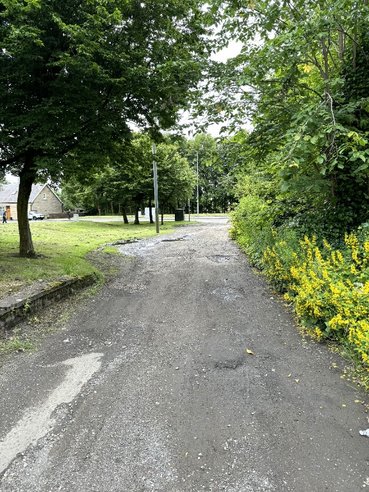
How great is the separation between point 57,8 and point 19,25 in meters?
0.93

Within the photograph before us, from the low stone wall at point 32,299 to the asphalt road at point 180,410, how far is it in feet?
2.10

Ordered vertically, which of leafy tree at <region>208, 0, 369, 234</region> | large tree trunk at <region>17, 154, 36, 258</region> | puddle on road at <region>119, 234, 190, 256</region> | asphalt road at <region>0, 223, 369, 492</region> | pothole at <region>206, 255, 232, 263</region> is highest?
leafy tree at <region>208, 0, 369, 234</region>

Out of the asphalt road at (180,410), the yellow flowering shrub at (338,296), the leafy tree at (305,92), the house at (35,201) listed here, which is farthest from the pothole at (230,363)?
the house at (35,201)

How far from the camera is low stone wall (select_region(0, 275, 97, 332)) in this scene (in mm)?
4581

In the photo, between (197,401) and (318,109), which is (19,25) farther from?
(197,401)

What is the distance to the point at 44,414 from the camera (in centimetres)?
287

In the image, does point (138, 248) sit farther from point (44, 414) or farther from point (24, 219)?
point (44, 414)

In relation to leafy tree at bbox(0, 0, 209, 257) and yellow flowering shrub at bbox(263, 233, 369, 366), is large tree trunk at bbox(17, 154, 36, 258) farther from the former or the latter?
A: yellow flowering shrub at bbox(263, 233, 369, 366)

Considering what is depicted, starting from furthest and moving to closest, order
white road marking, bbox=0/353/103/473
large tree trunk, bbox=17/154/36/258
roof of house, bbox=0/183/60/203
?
roof of house, bbox=0/183/60/203
large tree trunk, bbox=17/154/36/258
white road marking, bbox=0/353/103/473

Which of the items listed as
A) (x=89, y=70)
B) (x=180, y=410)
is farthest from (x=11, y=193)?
(x=180, y=410)

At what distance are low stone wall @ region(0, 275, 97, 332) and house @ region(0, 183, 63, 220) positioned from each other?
41.8 metres

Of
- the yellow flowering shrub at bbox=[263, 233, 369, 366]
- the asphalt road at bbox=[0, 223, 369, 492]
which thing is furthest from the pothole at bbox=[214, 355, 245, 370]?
the yellow flowering shrub at bbox=[263, 233, 369, 366]

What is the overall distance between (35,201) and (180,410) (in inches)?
1996

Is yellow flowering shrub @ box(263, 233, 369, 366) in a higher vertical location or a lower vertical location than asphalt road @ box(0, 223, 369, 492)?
higher
